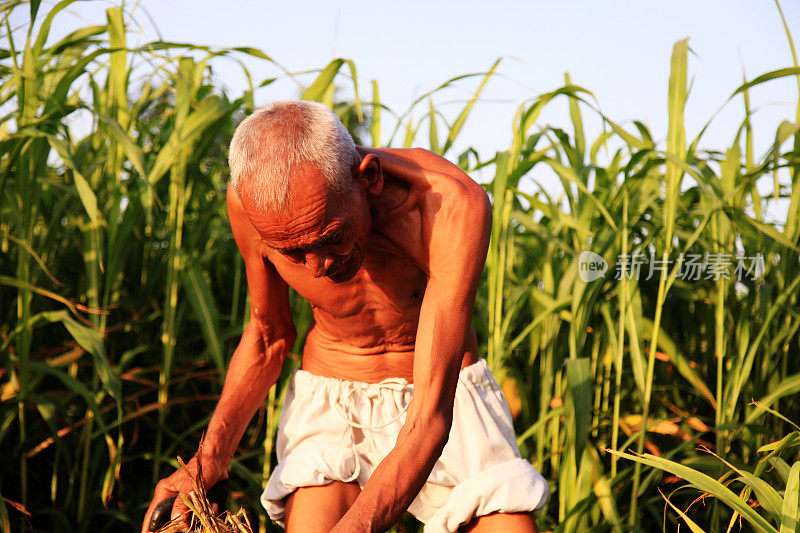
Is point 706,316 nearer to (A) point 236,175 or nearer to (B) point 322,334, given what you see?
(B) point 322,334

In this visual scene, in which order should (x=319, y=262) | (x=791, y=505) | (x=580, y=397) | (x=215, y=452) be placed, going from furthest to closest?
(x=580, y=397) < (x=215, y=452) < (x=319, y=262) < (x=791, y=505)

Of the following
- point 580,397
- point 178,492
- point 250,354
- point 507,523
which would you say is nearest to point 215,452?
point 178,492

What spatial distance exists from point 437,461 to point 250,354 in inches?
19.3

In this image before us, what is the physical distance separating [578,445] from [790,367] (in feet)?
3.42

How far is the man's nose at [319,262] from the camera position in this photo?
4.33 feet

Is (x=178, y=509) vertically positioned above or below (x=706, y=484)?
below

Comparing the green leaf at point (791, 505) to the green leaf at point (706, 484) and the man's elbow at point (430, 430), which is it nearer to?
the green leaf at point (706, 484)

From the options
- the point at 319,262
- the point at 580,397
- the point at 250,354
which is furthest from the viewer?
the point at 580,397

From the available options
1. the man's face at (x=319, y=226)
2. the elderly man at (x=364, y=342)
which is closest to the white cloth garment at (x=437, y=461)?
the elderly man at (x=364, y=342)

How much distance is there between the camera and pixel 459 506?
62.1 inches

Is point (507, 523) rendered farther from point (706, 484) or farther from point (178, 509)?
point (178, 509)

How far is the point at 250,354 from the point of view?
5.57 feet

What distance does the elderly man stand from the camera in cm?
126

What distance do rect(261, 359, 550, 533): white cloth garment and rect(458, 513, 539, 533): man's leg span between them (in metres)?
0.02
